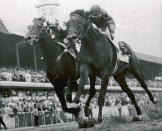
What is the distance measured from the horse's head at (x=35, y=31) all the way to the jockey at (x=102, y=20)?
4.42ft

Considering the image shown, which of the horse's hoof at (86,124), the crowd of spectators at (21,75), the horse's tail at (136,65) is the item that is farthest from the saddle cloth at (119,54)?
the crowd of spectators at (21,75)

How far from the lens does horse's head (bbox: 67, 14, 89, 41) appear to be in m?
9.09

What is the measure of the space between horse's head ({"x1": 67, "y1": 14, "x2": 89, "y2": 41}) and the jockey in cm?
72

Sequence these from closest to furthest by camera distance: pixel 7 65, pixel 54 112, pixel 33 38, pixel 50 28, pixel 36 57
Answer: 1. pixel 33 38
2. pixel 50 28
3. pixel 54 112
4. pixel 7 65
5. pixel 36 57

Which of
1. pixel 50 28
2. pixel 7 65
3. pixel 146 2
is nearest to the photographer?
pixel 50 28

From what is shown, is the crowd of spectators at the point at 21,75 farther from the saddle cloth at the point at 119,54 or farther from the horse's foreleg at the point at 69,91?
the saddle cloth at the point at 119,54

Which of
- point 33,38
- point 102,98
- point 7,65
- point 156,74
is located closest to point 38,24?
point 33,38

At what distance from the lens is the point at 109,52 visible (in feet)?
32.6

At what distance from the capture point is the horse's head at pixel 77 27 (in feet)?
29.8

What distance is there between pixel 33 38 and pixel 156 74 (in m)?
35.4

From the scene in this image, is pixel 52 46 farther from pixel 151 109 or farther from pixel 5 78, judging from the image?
pixel 5 78

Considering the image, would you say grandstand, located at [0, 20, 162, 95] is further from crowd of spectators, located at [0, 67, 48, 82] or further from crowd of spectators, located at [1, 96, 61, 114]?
crowd of spectators, located at [1, 96, 61, 114]

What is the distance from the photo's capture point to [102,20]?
10.5 metres

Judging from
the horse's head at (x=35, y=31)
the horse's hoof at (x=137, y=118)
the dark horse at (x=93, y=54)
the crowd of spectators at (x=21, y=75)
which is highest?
the crowd of spectators at (x=21, y=75)
